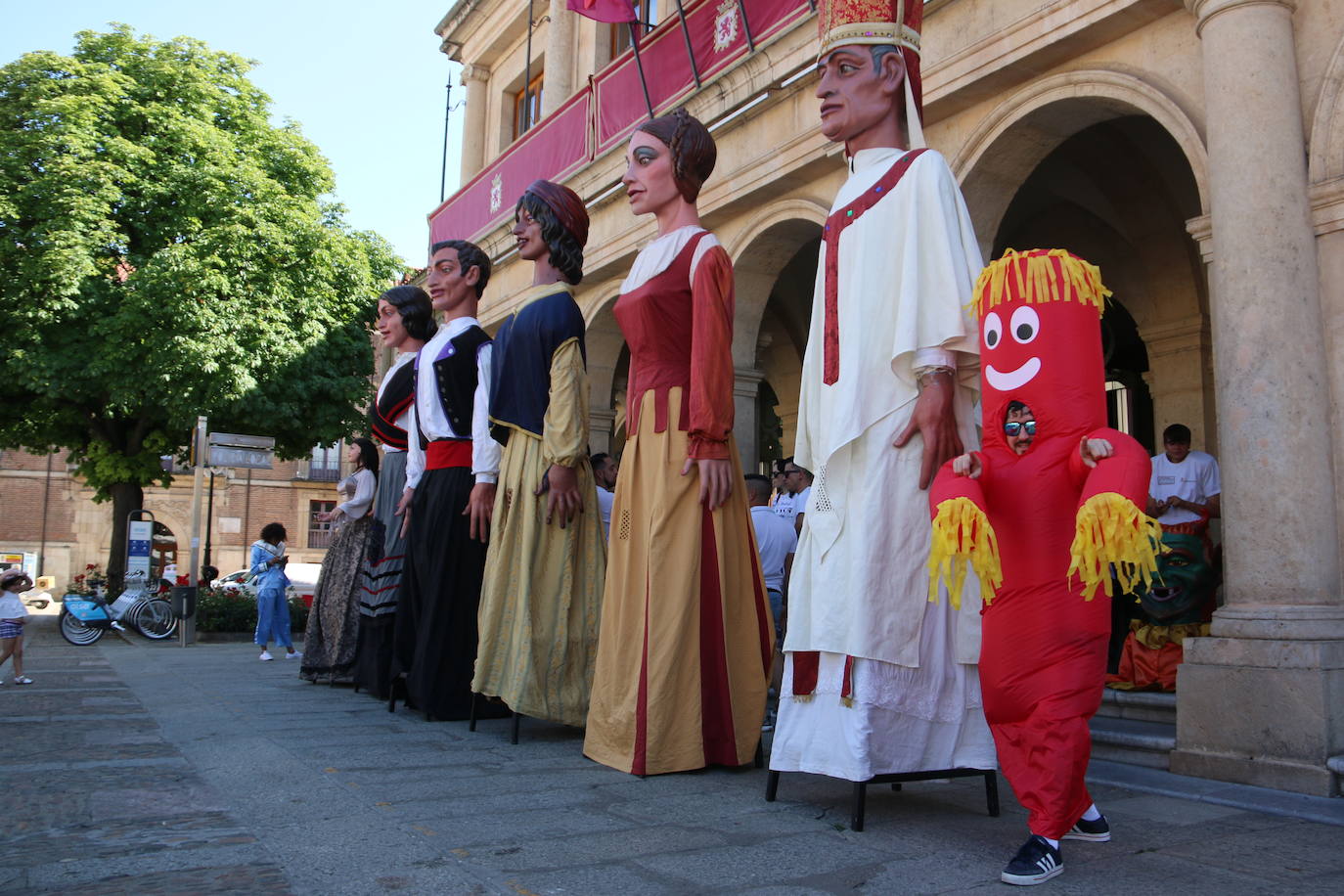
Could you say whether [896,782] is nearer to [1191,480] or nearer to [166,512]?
[1191,480]

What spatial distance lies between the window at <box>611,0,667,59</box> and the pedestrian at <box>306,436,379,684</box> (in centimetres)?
737

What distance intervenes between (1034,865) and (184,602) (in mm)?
13812

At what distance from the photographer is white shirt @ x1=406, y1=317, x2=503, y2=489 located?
5.25m

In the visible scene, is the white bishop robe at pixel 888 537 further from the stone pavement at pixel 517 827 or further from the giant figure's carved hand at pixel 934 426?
the stone pavement at pixel 517 827

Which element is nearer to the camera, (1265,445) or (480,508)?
(1265,445)

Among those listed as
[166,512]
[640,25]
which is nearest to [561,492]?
[640,25]

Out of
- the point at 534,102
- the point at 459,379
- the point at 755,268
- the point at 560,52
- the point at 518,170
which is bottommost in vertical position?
the point at 459,379

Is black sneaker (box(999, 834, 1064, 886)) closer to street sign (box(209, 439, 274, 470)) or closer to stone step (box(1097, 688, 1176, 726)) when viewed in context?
stone step (box(1097, 688, 1176, 726))

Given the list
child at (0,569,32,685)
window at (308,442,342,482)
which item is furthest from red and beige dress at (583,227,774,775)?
window at (308,442,342,482)

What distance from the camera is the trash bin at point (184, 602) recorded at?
555 inches

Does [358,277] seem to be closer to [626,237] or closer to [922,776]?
[626,237]

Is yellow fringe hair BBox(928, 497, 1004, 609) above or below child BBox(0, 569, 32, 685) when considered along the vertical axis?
above

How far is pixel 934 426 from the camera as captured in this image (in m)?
3.20

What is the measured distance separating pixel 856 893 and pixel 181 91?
21.0 m
